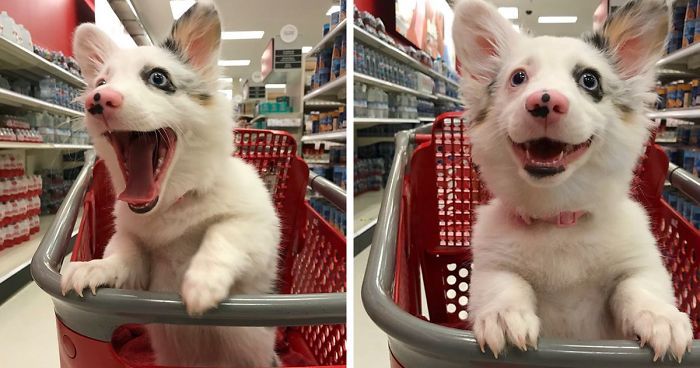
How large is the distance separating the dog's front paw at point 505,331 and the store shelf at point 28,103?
3.47 meters

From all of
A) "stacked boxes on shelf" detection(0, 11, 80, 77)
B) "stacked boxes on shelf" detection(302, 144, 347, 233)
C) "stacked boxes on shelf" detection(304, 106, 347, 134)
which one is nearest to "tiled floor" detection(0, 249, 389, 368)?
"stacked boxes on shelf" detection(302, 144, 347, 233)

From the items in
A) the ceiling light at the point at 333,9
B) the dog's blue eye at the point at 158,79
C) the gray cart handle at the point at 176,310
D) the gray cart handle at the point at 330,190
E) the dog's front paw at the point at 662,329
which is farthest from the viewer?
the ceiling light at the point at 333,9

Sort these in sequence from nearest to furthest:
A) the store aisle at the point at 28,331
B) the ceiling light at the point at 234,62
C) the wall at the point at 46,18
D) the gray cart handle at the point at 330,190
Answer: the ceiling light at the point at 234,62 < the gray cart handle at the point at 330,190 < the store aisle at the point at 28,331 < the wall at the point at 46,18

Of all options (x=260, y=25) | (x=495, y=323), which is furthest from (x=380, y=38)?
(x=495, y=323)

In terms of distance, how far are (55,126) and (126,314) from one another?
4494 millimetres

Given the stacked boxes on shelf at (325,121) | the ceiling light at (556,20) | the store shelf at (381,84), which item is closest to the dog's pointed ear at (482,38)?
the ceiling light at (556,20)

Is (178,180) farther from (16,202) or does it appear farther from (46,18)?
(46,18)

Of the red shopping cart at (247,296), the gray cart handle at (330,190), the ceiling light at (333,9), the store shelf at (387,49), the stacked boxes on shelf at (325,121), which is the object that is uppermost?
the store shelf at (387,49)

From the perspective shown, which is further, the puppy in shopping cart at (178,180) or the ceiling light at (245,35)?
the ceiling light at (245,35)

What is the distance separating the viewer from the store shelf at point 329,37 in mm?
2479

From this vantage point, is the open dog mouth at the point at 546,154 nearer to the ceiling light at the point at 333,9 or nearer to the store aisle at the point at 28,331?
the ceiling light at the point at 333,9

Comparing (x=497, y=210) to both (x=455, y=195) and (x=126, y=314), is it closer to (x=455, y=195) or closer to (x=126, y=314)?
(x=455, y=195)

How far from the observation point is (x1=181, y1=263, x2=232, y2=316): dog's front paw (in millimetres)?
872

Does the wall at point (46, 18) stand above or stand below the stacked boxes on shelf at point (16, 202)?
above
